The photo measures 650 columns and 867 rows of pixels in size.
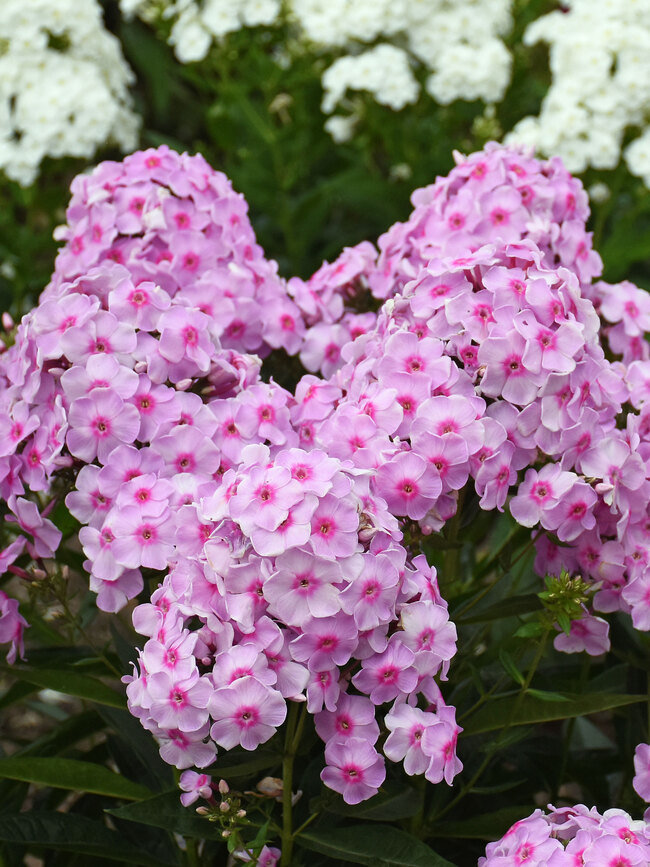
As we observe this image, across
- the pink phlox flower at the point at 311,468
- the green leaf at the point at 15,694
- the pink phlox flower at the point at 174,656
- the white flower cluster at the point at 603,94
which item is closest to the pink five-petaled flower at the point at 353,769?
the pink phlox flower at the point at 174,656

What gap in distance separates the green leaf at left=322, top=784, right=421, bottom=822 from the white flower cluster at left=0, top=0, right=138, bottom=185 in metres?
2.20

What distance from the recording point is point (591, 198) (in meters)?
3.44

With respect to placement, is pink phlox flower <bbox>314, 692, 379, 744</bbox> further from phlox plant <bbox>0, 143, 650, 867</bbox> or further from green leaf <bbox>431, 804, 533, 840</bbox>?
green leaf <bbox>431, 804, 533, 840</bbox>

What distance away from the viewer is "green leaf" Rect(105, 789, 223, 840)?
1.44 meters

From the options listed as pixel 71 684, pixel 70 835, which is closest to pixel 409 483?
pixel 71 684

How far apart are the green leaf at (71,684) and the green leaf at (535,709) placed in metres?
0.53

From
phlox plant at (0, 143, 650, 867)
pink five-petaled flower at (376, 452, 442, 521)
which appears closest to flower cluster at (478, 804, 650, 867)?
phlox plant at (0, 143, 650, 867)

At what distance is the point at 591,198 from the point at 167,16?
4.72 feet

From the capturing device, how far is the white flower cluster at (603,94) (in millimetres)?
2982

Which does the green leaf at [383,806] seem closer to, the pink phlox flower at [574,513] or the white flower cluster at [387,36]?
the pink phlox flower at [574,513]

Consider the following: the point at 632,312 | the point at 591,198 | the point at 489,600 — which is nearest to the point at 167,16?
the point at 591,198

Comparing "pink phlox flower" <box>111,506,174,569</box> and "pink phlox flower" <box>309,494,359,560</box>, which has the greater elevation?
"pink phlox flower" <box>309,494,359,560</box>

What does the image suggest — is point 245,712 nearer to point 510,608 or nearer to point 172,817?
point 172,817

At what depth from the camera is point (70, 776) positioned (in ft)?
→ 5.25
